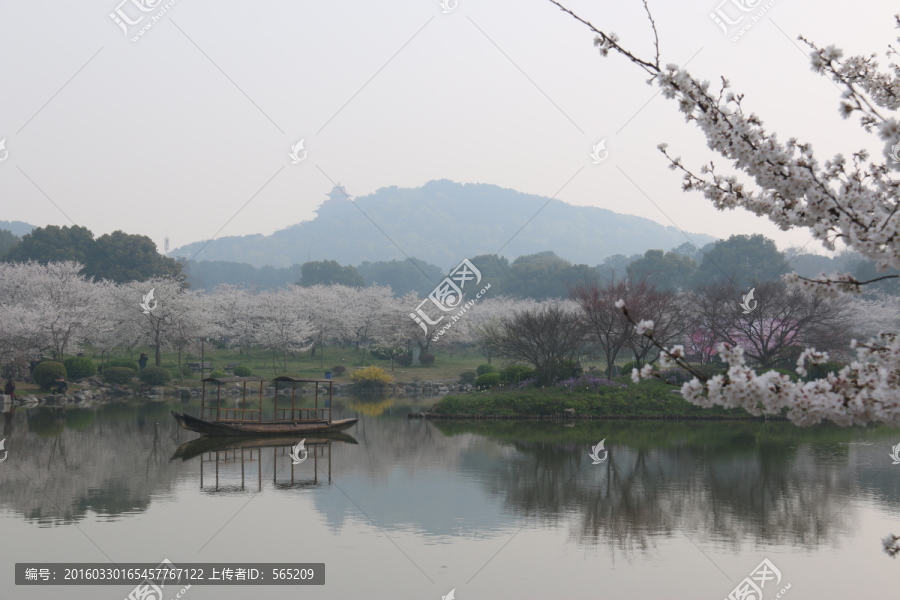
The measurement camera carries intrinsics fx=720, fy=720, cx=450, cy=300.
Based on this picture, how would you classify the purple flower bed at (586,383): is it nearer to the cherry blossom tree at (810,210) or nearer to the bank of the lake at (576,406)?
the bank of the lake at (576,406)

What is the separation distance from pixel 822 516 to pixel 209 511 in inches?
400

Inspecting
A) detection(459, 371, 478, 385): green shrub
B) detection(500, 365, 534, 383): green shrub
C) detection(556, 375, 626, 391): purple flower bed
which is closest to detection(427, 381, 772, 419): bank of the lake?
detection(556, 375, 626, 391): purple flower bed

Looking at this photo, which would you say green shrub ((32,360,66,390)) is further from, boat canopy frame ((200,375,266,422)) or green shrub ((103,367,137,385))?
boat canopy frame ((200,375,266,422))

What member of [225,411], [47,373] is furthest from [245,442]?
[47,373]

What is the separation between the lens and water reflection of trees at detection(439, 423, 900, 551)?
10953 millimetres

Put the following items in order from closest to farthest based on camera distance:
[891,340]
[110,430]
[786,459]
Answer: [891,340] < [786,459] < [110,430]

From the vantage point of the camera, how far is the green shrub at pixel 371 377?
3956 cm

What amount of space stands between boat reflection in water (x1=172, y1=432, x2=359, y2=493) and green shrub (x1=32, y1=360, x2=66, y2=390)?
1605 cm

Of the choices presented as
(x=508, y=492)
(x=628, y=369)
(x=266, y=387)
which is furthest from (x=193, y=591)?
(x=266, y=387)

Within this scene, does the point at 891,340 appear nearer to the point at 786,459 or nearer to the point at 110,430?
the point at 786,459

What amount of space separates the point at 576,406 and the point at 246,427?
11455mm

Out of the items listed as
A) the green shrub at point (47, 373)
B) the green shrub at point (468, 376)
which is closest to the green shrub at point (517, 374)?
the green shrub at point (468, 376)

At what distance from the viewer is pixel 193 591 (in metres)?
8.52

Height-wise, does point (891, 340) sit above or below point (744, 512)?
above
